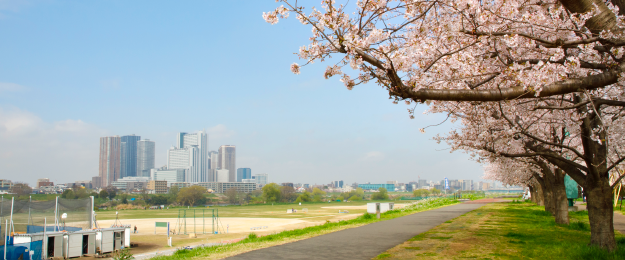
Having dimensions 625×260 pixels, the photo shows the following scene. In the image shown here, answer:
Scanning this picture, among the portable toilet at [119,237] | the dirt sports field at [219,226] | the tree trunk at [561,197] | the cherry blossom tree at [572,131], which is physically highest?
the cherry blossom tree at [572,131]

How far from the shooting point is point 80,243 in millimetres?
17703

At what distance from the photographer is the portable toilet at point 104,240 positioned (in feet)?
61.5

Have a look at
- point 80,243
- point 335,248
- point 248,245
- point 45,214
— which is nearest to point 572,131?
point 335,248

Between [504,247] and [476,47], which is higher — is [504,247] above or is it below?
below

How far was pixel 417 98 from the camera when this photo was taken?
20.1 feet

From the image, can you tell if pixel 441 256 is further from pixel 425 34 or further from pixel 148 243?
pixel 148 243

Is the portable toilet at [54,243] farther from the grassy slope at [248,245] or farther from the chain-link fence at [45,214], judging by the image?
the grassy slope at [248,245]

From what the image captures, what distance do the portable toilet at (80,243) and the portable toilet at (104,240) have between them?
32cm

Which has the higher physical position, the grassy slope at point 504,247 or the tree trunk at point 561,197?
the tree trunk at point 561,197

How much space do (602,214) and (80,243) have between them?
64.4 ft

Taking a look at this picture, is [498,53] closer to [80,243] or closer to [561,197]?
[561,197]

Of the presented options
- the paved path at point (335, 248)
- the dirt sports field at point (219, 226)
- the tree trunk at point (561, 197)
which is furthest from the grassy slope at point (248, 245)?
the tree trunk at point (561, 197)

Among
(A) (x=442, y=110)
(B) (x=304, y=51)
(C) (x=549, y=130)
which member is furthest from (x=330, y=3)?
(C) (x=549, y=130)

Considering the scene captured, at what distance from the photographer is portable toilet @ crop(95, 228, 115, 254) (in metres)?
18.8
